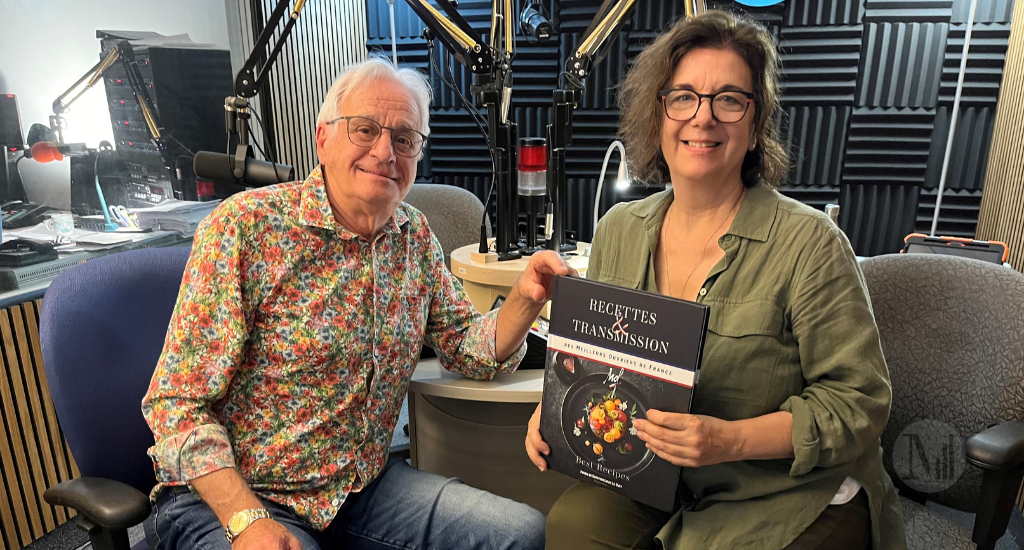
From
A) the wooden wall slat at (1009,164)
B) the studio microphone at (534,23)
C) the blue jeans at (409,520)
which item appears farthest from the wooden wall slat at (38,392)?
the wooden wall slat at (1009,164)

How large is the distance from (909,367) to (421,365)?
1249 millimetres

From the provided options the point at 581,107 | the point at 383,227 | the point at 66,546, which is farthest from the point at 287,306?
the point at 581,107

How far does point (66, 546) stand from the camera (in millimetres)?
2176

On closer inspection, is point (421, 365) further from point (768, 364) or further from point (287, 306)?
point (768, 364)

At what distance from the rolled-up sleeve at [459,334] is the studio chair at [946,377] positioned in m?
0.95

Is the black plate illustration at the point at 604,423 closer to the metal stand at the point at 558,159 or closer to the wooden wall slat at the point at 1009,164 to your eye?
the metal stand at the point at 558,159

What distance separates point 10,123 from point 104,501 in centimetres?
165

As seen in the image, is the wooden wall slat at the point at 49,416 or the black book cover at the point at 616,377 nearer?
the black book cover at the point at 616,377

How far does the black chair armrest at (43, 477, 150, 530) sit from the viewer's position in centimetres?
106

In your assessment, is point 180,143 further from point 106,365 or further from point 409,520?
point 409,520

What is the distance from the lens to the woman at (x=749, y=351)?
106cm

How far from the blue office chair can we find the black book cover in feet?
2.60

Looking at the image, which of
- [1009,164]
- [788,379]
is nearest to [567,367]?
[788,379]

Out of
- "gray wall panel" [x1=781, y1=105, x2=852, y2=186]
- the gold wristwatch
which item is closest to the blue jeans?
the gold wristwatch
